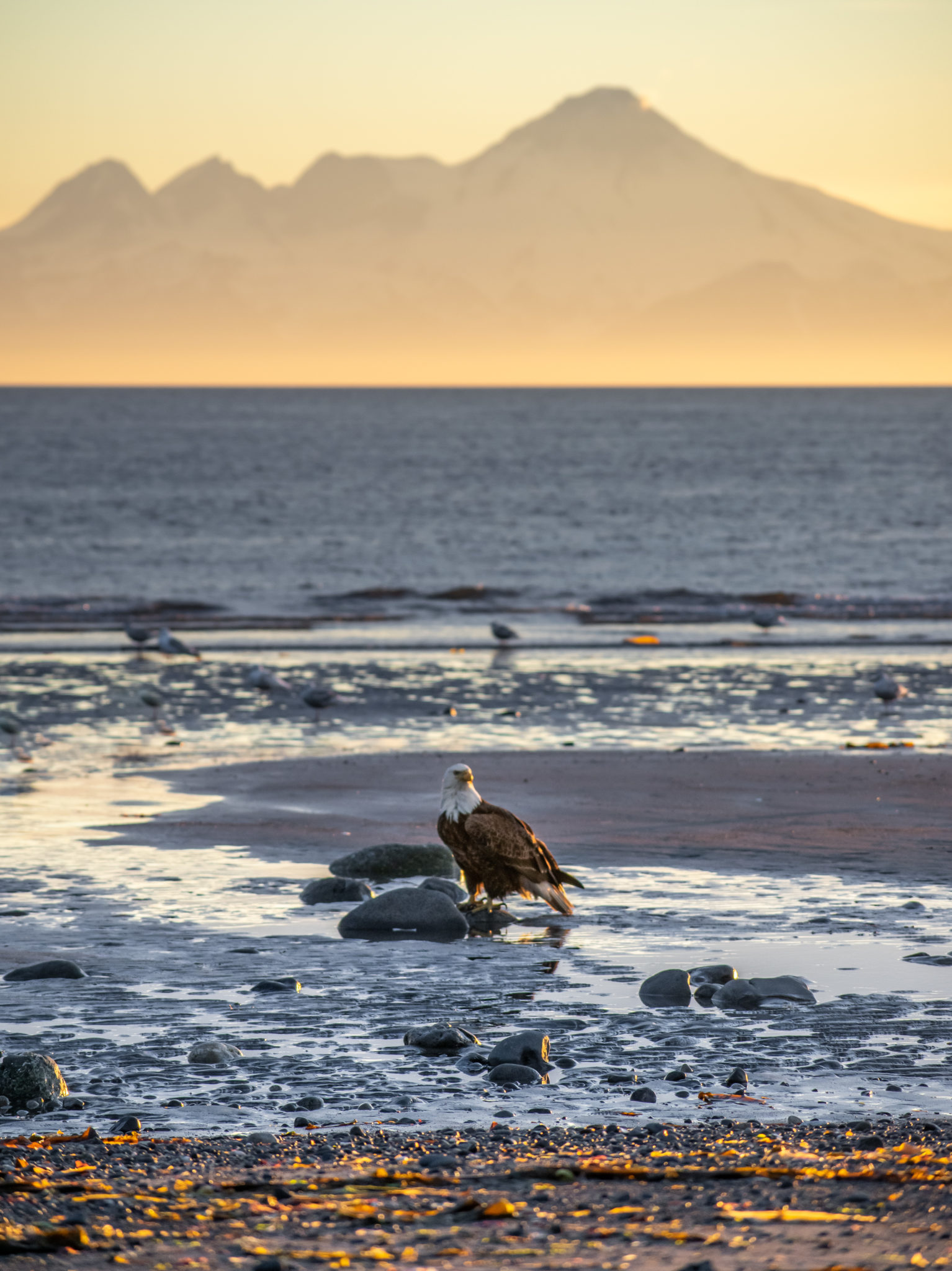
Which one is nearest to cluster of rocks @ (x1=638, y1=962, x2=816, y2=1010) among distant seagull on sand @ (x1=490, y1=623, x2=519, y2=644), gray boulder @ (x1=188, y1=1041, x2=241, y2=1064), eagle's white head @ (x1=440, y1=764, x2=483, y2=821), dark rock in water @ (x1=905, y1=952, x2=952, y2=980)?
dark rock in water @ (x1=905, y1=952, x2=952, y2=980)

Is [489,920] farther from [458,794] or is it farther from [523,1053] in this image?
[523,1053]

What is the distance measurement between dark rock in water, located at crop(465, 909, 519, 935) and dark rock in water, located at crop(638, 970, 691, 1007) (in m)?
1.79

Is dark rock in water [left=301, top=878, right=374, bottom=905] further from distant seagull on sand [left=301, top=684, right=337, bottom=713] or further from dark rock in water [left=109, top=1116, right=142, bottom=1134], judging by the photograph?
distant seagull on sand [left=301, top=684, right=337, bottom=713]

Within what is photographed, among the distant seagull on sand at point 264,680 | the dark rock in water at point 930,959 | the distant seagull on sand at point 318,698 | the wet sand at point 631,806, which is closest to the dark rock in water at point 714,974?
the dark rock in water at point 930,959

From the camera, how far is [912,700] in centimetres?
2003

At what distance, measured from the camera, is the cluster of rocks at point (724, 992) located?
24.6 ft

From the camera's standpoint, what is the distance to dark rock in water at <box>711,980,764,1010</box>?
7.46 meters

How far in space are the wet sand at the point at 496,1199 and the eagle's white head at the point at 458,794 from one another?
4210 millimetres

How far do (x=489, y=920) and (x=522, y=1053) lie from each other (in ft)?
10.1

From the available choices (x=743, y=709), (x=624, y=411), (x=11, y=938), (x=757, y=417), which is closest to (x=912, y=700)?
(x=743, y=709)

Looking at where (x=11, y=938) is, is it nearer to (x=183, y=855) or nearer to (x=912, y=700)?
(x=183, y=855)

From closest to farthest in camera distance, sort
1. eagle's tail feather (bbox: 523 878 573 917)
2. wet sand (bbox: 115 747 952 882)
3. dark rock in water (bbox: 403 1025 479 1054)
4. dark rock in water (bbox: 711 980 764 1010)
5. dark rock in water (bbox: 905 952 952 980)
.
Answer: dark rock in water (bbox: 403 1025 479 1054), dark rock in water (bbox: 711 980 764 1010), dark rock in water (bbox: 905 952 952 980), eagle's tail feather (bbox: 523 878 573 917), wet sand (bbox: 115 747 952 882)

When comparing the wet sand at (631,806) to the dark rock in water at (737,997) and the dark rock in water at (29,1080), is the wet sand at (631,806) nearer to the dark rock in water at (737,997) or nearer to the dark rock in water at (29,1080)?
the dark rock in water at (737,997)

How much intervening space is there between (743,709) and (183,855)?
9.44m
